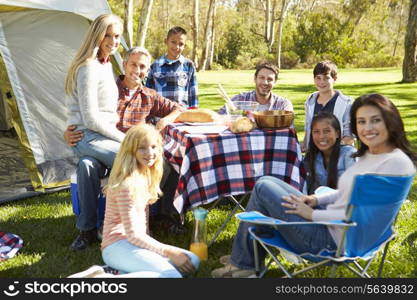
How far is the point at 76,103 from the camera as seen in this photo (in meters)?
3.49

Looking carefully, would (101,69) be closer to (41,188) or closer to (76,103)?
(76,103)

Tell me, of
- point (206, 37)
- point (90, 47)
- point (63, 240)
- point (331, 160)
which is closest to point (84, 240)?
point (63, 240)

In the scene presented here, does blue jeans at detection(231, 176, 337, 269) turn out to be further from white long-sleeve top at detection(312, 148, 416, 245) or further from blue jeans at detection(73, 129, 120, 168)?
blue jeans at detection(73, 129, 120, 168)

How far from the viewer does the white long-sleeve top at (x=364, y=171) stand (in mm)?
2260

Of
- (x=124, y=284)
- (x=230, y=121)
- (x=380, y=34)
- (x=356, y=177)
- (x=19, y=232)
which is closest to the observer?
(x=356, y=177)

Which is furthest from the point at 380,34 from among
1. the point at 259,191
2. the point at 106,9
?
the point at 259,191

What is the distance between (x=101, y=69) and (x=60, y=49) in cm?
174

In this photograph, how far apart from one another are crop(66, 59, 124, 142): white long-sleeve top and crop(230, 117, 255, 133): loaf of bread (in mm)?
878

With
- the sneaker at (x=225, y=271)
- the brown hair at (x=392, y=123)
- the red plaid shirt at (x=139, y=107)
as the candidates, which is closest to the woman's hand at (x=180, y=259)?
the sneaker at (x=225, y=271)

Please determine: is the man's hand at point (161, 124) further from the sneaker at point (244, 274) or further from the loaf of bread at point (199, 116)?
the sneaker at point (244, 274)

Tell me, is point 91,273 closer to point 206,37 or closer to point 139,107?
point 139,107

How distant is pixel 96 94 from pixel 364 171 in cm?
185

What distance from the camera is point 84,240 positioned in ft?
11.2

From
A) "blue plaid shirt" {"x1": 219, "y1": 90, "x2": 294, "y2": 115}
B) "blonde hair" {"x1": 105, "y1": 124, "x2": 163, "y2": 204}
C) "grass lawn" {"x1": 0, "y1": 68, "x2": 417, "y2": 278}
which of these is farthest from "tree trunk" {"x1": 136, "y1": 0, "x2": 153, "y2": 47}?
→ "blonde hair" {"x1": 105, "y1": 124, "x2": 163, "y2": 204}
